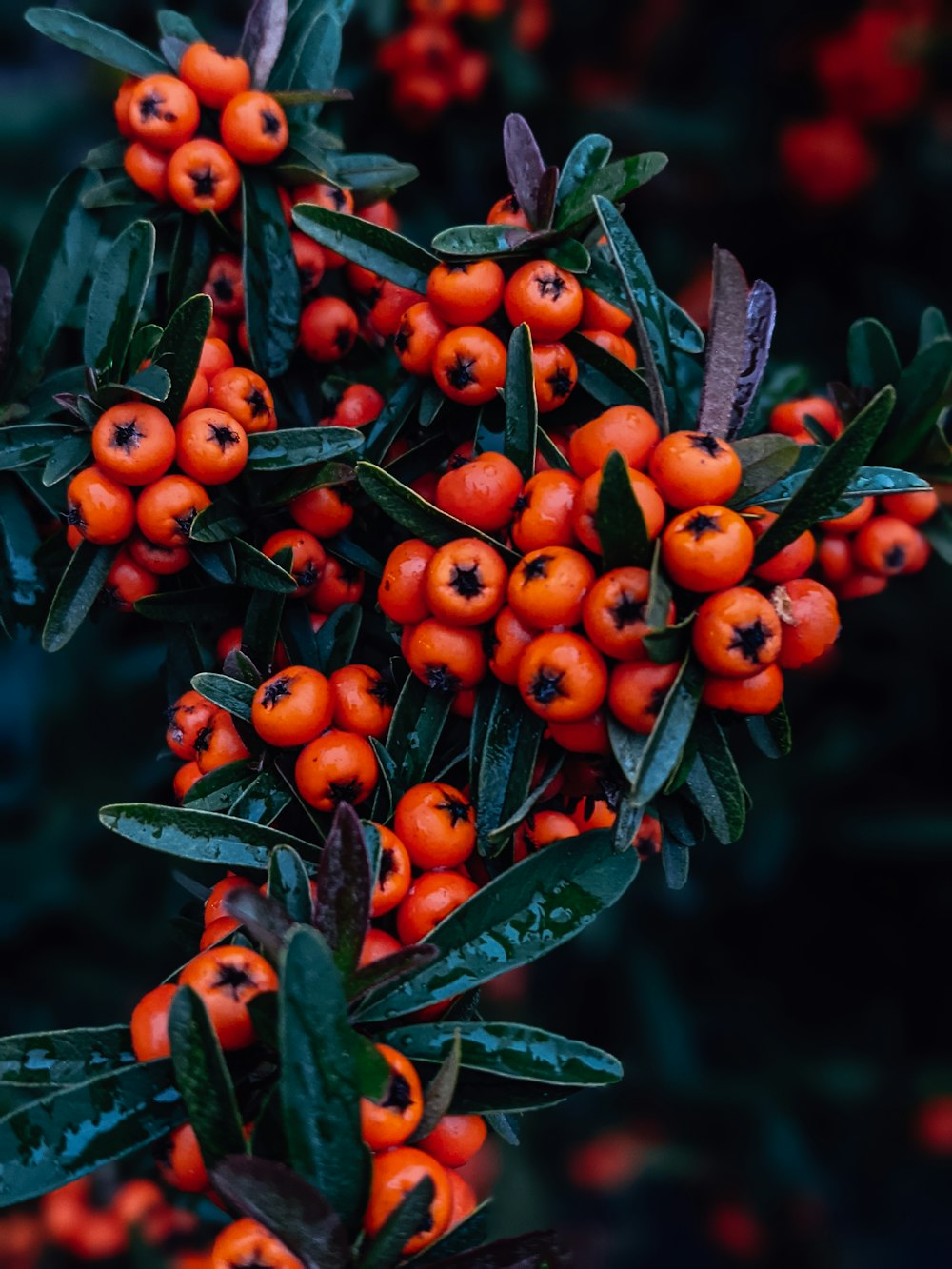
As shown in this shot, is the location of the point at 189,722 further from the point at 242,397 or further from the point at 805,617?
the point at 805,617

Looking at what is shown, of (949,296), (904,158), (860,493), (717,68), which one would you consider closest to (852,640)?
(949,296)

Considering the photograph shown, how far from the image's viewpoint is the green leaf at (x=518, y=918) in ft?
3.24

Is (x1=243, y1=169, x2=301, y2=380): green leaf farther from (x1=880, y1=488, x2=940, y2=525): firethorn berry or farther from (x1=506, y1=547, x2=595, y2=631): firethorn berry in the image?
(x1=880, y1=488, x2=940, y2=525): firethorn berry

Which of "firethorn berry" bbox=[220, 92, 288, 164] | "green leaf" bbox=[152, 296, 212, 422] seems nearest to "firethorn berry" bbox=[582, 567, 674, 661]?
"green leaf" bbox=[152, 296, 212, 422]

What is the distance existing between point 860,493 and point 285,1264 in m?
0.91

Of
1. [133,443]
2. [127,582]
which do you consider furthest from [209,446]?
[127,582]

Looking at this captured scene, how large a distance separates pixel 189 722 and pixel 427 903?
39 centimetres

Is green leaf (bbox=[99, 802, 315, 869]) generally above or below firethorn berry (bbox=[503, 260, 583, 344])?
below

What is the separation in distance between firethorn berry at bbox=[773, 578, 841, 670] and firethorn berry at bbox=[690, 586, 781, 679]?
7 cm

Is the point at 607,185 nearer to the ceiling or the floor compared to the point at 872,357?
nearer to the ceiling

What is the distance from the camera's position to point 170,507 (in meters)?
1.15

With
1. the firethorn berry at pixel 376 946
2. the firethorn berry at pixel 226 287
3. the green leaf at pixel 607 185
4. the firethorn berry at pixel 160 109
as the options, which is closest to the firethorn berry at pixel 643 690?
the firethorn berry at pixel 376 946

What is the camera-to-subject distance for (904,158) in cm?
264

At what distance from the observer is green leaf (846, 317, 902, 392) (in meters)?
1.41
